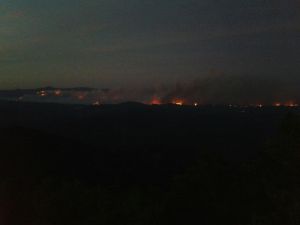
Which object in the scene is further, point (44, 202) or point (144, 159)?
point (144, 159)

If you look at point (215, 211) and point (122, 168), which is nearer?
point (215, 211)

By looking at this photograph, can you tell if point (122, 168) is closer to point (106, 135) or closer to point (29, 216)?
point (29, 216)

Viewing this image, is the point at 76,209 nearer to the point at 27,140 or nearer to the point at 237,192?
the point at 237,192

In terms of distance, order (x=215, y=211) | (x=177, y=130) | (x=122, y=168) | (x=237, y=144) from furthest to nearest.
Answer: (x=177, y=130)
(x=237, y=144)
(x=122, y=168)
(x=215, y=211)

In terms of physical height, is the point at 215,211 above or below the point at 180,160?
above

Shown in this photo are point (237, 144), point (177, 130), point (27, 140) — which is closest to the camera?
point (27, 140)

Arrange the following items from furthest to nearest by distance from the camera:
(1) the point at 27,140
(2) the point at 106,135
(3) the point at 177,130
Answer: (3) the point at 177,130, (2) the point at 106,135, (1) the point at 27,140

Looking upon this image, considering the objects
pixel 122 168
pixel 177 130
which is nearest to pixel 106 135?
pixel 177 130

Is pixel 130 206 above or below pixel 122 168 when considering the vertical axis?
above

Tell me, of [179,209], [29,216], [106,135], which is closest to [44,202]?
[29,216]
